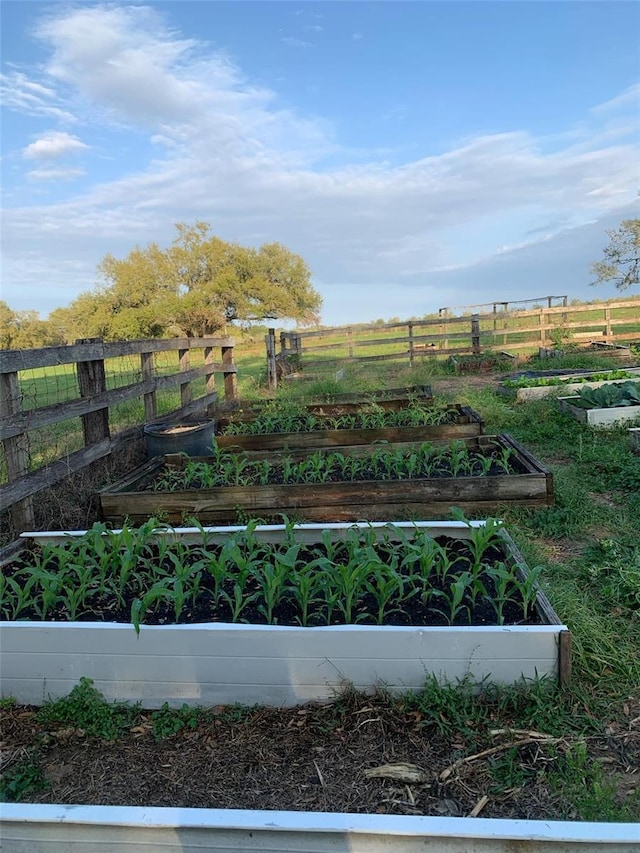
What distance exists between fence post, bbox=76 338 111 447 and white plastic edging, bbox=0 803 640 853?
3.49 metres

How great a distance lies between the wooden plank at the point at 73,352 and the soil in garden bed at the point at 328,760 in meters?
2.23

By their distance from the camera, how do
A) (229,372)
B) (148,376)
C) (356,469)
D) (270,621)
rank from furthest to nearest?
(229,372)
(148,376)
(356,469)
(270,621)

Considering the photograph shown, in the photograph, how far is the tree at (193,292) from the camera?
34.6 meters

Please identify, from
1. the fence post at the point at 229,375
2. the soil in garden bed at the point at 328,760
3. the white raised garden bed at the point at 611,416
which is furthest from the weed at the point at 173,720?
the fence post at the point at 229,375

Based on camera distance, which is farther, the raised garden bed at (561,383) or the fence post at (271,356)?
the fence post at (271,356)

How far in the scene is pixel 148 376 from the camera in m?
6.07

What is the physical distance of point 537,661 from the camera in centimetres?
219

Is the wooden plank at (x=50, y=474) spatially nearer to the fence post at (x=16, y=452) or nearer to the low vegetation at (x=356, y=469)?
the fence post at (x=16, y=452)

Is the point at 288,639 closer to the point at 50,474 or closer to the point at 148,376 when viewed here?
the point at 50,474

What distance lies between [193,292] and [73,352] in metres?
32.0

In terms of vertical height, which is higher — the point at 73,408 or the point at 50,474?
the point at 73,408

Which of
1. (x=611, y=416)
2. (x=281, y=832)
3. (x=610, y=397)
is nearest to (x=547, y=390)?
(x=610, y=397)

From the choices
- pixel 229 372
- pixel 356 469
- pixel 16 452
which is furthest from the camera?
pixel 229 372

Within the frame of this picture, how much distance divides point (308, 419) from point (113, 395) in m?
2.08
